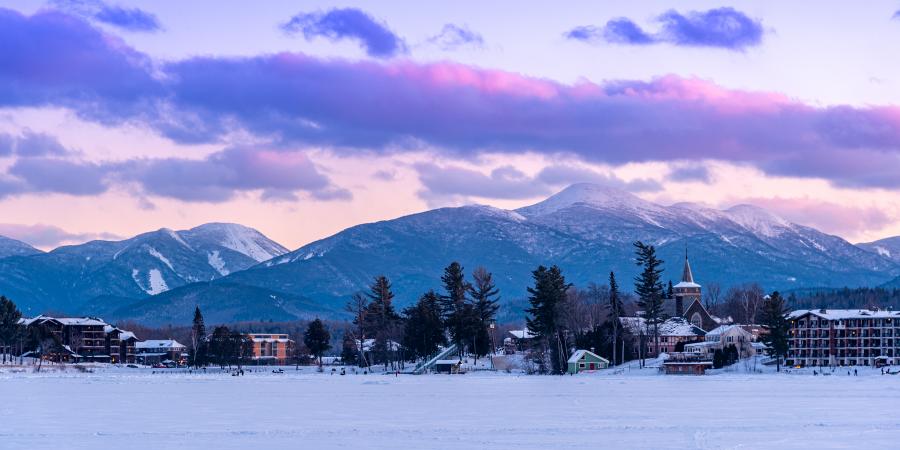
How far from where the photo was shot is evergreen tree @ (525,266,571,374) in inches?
6575

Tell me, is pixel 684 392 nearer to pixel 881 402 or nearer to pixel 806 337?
pixel 881 402

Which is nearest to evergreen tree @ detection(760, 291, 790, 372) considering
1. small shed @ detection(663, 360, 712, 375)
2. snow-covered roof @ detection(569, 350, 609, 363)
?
small shed @ detection(663, 360, 712, 375)

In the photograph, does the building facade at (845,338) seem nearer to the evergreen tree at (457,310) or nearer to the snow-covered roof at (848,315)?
the snow-covered roof at (848,315)

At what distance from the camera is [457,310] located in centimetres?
18225

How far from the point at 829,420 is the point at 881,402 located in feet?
64.0

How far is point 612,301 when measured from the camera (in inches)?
7062

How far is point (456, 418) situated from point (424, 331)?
11336cm

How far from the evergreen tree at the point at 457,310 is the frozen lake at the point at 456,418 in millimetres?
69752

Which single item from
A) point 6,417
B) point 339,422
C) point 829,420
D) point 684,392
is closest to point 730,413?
point 829,420

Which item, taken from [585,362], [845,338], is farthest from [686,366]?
[845,338]

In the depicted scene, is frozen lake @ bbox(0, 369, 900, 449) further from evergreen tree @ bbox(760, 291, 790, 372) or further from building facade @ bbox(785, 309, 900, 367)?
building facade @ bbox(785, 309, 900, 367)

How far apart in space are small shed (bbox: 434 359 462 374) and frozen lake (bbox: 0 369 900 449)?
61.1 metres

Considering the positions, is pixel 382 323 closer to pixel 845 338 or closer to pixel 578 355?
pixel 578 355

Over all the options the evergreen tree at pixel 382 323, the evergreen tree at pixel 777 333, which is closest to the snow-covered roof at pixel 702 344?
the evergreen tree at pixel 777 333
